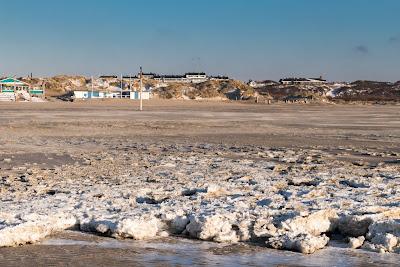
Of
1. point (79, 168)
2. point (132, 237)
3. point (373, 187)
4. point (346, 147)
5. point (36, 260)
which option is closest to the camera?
point (36, 260)

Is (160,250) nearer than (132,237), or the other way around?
(160,250)

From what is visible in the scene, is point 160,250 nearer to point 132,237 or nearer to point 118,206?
point 132,237

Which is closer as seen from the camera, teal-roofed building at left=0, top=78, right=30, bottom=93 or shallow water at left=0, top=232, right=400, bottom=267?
Answer: shallow water at left=0, top=232, right=400, bottom=267

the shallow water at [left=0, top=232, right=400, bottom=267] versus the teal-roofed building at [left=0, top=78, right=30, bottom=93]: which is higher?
the teal-roofed building at [left=0, top=78, right=30, bottom=93]

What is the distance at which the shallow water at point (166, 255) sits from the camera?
19.2 ft

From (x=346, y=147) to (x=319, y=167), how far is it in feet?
20.5

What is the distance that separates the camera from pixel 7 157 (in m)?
15.0

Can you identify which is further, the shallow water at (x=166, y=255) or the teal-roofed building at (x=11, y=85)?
the teal-roofed building at (x=11, y=85)

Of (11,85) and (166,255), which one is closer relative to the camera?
(166,255)

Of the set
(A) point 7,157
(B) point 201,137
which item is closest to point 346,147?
(B) point 201,137

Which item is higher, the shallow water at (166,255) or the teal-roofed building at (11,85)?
the teal-roofed building at (11,85)

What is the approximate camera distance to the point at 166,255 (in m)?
6.12

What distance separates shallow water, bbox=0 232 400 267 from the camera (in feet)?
19.2

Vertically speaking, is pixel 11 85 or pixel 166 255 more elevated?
pixel 11 85
